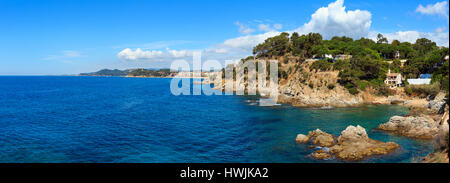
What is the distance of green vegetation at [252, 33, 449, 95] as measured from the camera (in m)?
65.9

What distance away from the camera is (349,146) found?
29141mm

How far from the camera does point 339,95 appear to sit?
6500 cm

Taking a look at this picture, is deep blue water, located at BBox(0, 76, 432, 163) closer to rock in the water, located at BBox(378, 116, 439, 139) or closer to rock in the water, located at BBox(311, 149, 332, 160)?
rock in the water, located at BBox(311, 149, 332, 160)

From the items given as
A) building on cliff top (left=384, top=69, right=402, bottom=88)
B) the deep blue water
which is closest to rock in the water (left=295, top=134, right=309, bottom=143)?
the deep blue water

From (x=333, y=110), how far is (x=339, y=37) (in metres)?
66.1

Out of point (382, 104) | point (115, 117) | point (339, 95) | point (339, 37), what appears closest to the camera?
point (115, 117)

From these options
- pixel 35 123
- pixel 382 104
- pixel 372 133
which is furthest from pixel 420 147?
pixel 35 123

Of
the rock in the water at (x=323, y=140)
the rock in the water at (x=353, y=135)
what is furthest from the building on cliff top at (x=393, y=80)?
the rock in the water at (x=323, y=140)

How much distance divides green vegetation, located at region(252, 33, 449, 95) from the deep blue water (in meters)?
13.0

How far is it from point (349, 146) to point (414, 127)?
12.8 metres

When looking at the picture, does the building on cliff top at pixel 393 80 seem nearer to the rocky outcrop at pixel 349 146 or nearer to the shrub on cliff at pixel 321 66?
the shrub on cliff at pixel 321 66

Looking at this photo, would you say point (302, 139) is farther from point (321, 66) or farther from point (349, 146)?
point (321, 66)

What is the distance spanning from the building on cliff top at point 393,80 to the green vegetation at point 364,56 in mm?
1356
